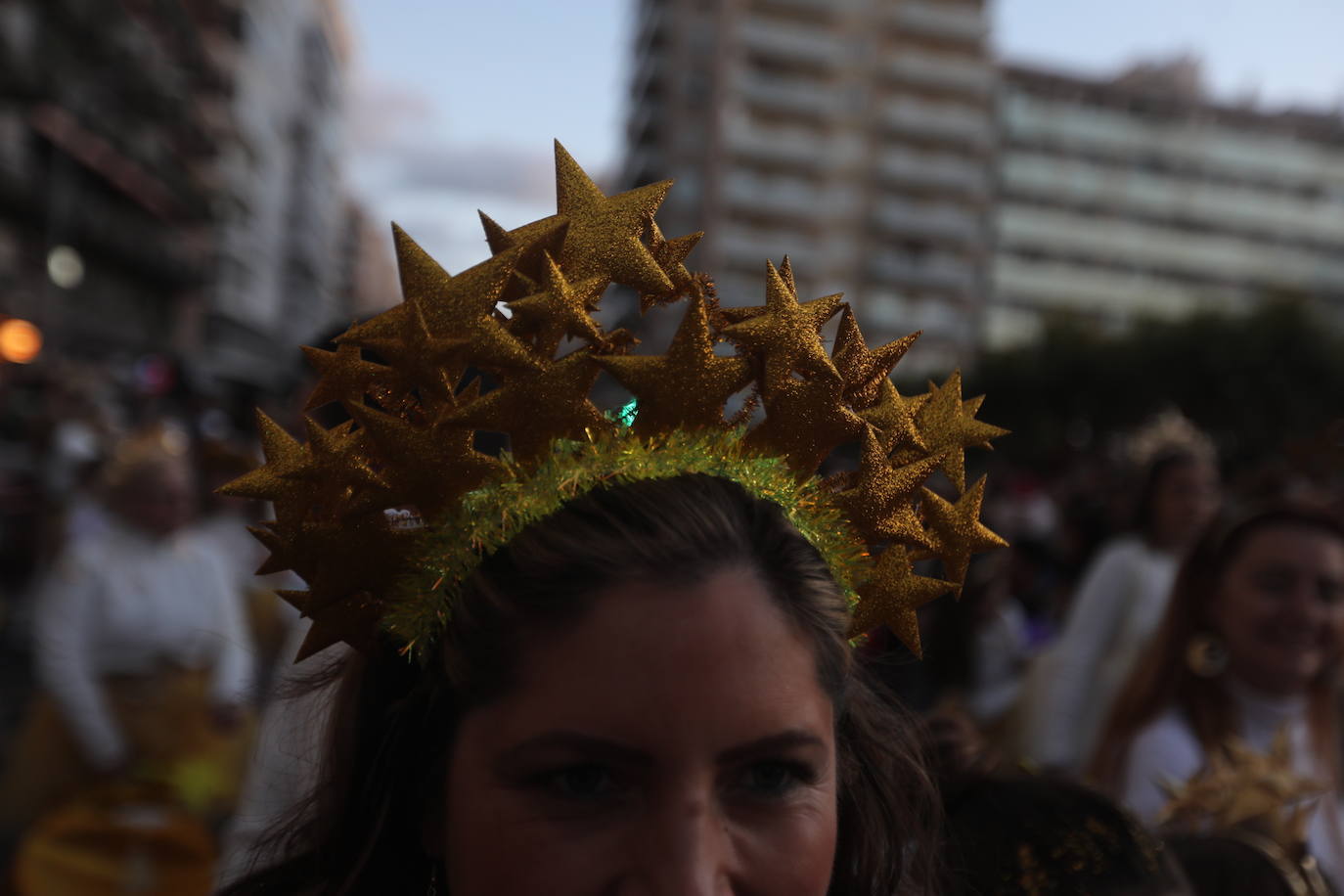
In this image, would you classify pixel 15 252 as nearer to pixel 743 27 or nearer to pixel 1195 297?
pixel 743 27

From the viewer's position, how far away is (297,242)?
7325cm

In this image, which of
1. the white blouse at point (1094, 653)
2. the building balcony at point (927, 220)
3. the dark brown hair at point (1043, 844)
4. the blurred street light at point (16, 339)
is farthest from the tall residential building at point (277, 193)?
the building balcony at point (927, 220)

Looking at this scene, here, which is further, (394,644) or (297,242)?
(297,242)

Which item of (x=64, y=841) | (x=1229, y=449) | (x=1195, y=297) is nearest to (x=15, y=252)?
(x=64, y=841)

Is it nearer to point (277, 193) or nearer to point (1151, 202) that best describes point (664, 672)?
point (277, 193)

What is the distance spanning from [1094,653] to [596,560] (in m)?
3.69

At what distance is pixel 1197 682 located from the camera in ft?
10.4

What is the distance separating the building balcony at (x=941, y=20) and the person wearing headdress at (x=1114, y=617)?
59.5m

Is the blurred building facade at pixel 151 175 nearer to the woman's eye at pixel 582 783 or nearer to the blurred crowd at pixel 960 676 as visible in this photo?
the blurred crowd at pixel 960 676

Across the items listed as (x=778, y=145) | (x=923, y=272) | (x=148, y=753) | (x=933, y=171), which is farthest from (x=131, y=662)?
(x=933, y=171)

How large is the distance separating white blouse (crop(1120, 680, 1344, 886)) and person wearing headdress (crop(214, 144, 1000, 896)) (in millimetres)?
1822

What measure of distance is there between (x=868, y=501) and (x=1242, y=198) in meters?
73.9

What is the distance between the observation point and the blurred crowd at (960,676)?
7.94 ft

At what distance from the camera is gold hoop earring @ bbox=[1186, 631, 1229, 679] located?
3.17m
